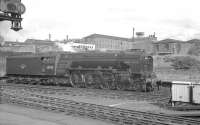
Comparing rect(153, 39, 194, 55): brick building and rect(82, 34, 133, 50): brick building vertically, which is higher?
rect(82, 34, 133, 50): brick building

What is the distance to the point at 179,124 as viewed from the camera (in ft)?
35.2

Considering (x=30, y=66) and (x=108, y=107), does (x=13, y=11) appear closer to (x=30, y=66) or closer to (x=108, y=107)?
(x=108, y=107)

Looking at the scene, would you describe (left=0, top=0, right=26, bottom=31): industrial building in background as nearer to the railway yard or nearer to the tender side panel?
the railway yard

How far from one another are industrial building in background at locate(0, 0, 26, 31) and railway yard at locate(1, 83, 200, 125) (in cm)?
748

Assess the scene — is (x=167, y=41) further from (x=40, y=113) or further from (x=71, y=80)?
(x=40, y=113)

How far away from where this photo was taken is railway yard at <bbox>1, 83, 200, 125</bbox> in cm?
1163

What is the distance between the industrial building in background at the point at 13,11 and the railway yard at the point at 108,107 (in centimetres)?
748

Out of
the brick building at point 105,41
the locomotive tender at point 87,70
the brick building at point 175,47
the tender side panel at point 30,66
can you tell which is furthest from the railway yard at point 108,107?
the brick building at point 105,41

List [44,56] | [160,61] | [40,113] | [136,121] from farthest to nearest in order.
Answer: [160,61] → [44,56] → [40,113] → [136,121]

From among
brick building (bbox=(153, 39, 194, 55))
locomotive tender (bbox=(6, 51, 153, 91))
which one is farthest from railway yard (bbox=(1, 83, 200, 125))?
brick building (bbox=(153, 39, 194, 55))

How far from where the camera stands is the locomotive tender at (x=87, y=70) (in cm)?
2400

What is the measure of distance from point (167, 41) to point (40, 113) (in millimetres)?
81265

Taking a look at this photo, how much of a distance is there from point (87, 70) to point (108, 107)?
13496mm

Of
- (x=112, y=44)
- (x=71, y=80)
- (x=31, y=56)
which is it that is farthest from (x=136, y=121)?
(x=112, y=44)
